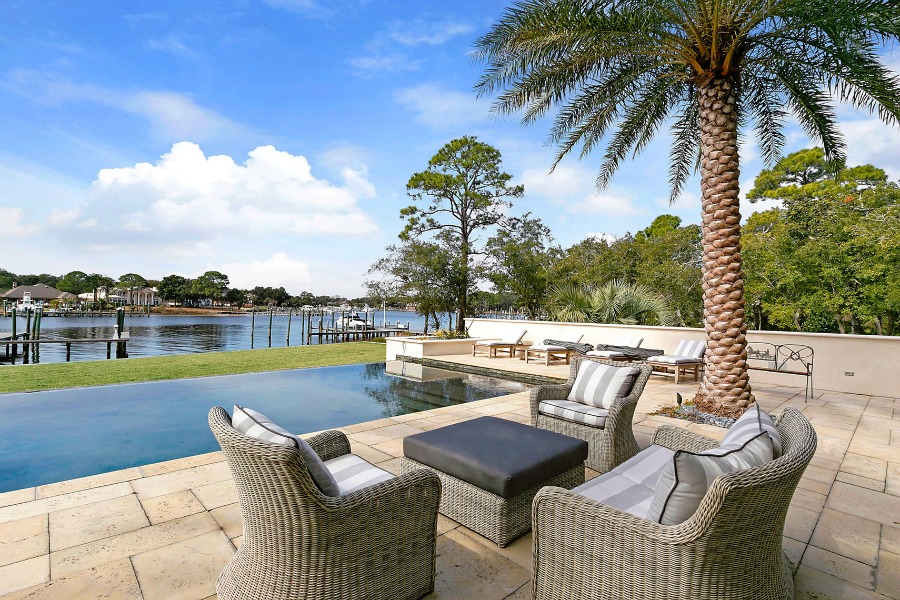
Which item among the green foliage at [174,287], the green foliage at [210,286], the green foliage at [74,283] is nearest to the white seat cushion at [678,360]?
the green foliage at [210,286]

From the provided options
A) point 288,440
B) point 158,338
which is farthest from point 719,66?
point 158,338

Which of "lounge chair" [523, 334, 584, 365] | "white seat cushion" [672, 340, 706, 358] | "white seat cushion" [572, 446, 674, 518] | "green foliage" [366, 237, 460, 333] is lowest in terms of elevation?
"lounge chair" [523, 334, 584, 365]

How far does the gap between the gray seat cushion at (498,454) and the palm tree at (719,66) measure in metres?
3.98

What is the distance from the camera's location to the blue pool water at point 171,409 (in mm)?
4445

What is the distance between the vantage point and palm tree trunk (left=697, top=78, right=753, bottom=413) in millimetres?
5480

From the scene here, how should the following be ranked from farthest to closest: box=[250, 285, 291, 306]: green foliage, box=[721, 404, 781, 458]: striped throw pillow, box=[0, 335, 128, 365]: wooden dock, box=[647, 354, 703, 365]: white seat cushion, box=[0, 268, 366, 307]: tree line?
box=[250, 285, 291, 306]: green foliage < box=[0, 268, 366, 307]: tree line < box=[0, 335, 128, 365]: wooden dock < box=[647, 354, 703, 365]: white seat cushion < box=[721, 404, 781, 458]: striped throw pillow

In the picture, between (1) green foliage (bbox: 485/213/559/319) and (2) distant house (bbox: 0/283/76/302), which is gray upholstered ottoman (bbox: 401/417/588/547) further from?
(2) distant house (bbox: 0/283/76/302)

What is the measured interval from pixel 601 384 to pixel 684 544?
95.7 inches

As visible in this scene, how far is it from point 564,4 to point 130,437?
7151mm

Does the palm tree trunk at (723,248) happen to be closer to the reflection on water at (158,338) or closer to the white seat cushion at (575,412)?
the white seat cushion at (575,412)

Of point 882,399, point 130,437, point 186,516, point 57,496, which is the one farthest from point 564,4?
point 882,399

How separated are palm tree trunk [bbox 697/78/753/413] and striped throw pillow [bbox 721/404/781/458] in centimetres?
398

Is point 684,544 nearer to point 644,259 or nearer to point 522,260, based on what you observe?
point 522,260

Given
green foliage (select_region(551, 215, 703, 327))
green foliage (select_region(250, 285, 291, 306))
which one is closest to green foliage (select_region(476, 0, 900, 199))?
green foliage (select_region(551, 215, 703, 327))
